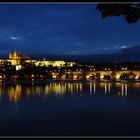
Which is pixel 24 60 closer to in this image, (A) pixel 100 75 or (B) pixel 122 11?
(A) pixel 100 75

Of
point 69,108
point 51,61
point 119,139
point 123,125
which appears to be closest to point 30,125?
point 123,125

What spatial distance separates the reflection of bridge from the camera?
1988 inches

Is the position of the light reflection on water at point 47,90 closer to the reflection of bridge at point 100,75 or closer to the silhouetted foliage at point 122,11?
the reflection of bridge at point 100,75

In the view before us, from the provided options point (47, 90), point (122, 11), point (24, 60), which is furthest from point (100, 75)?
point (122, 11)

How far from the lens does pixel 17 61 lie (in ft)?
164

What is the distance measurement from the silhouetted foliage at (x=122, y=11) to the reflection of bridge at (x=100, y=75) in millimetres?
46392

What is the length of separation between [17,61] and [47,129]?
3703 centimetres

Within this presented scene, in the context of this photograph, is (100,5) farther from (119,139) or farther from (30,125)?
(30,125)

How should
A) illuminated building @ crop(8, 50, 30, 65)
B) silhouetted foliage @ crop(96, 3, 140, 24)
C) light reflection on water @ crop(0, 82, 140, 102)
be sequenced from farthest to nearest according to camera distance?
1. illuminated building @ crop(8, 50, 30, 65)
2. light reflection on water @ crop(0, 82, 140, 102)
3. silhouetted foliage @ crop(96, 3, 140, 24)

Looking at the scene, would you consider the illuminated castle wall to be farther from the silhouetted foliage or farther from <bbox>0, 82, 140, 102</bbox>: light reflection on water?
the silhouetted foliage

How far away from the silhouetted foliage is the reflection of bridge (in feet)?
152

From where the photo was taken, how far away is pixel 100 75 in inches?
2116

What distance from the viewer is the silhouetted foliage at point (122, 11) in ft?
8.82

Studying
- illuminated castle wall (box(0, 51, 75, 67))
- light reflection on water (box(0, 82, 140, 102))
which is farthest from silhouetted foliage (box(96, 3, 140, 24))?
illuminated castle wall (box(0, 51, 75, 67))
